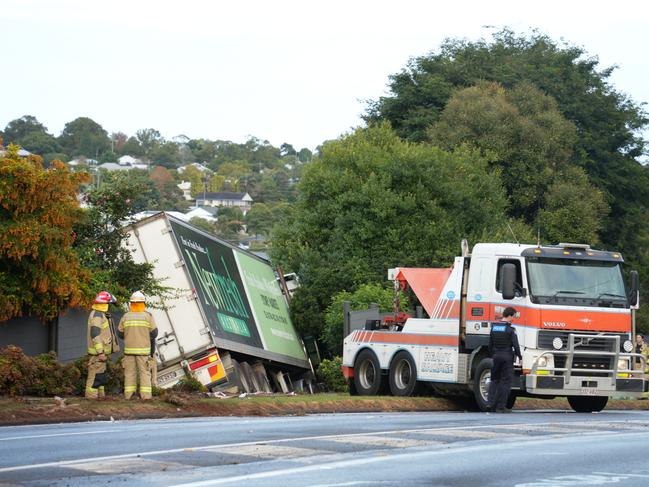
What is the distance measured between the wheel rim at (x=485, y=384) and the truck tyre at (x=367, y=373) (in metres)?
3.52

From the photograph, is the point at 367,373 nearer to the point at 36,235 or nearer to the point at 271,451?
the point at 36,235

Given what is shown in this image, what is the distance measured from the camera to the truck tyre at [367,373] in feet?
82.6

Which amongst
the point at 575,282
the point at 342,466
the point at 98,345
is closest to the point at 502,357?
the point at 575,282

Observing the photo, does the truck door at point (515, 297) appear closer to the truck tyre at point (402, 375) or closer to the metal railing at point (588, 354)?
the metal railing at point (588, 354)

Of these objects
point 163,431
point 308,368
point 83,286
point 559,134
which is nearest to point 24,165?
point 83,286

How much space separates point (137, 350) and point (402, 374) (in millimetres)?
6358

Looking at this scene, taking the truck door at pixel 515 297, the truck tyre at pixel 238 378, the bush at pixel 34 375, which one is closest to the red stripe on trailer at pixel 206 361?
the truck tyre at pixel 238 378

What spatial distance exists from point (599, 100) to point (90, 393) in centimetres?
4910

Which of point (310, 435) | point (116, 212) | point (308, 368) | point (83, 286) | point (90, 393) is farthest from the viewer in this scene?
point (308, 368)

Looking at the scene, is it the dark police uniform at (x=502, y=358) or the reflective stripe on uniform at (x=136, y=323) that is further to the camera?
the dark police uniform at (x=502, y=358)

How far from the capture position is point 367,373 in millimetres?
25766

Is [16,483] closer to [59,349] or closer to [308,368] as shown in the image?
[59,349]

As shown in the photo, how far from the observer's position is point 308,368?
36.8 metres

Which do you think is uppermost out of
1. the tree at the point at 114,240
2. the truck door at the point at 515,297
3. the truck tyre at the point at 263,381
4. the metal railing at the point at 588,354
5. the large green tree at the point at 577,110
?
the large green tree at the point at 577,110
